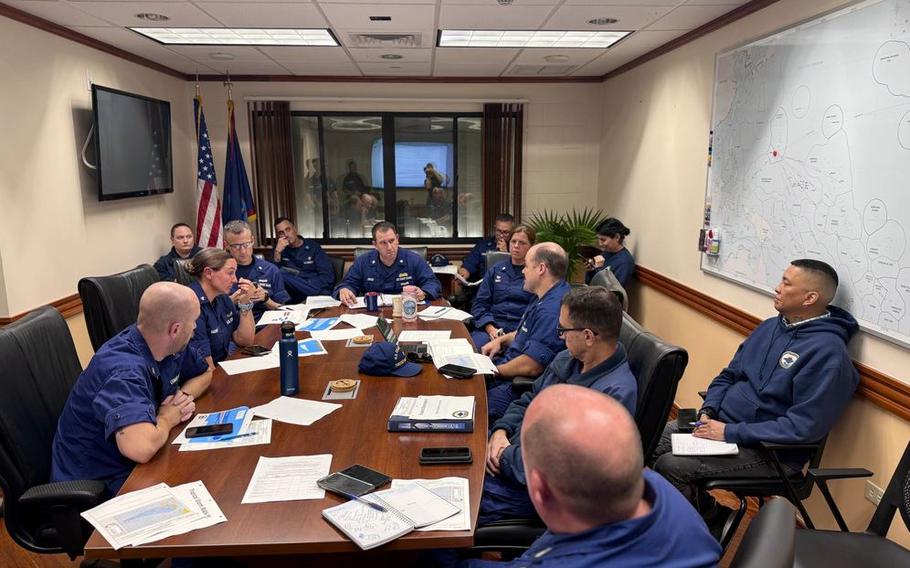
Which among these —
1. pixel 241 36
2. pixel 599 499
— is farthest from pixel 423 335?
pixel 241 36

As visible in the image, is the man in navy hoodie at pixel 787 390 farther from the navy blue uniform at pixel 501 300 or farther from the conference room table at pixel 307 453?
the navy blue uniform at pixel 501 300

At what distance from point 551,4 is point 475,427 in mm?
2403

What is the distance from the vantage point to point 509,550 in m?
1.81

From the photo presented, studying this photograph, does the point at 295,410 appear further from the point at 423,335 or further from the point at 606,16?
the point at 606,16

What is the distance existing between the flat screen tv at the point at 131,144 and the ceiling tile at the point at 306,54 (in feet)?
3.45

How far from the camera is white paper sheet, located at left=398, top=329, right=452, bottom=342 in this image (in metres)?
3.02

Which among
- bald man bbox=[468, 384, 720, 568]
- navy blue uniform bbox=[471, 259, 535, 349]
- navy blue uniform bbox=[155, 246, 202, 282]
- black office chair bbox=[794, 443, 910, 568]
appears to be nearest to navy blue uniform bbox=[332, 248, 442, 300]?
navy blue uniform bbox=[471, 259, 535, 349]

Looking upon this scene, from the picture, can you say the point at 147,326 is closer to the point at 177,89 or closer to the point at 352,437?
the point at 352,437

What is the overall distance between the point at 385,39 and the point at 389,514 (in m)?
3.54

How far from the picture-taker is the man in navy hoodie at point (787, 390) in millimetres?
2238

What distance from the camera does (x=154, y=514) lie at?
1457 mm

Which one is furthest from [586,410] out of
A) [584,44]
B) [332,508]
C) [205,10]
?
[584,44]

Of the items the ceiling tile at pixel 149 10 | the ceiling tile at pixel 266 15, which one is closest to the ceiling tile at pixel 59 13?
→ the ceiling tile at pixel 149 10

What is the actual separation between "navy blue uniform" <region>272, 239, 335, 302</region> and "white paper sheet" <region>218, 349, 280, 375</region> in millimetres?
2691
